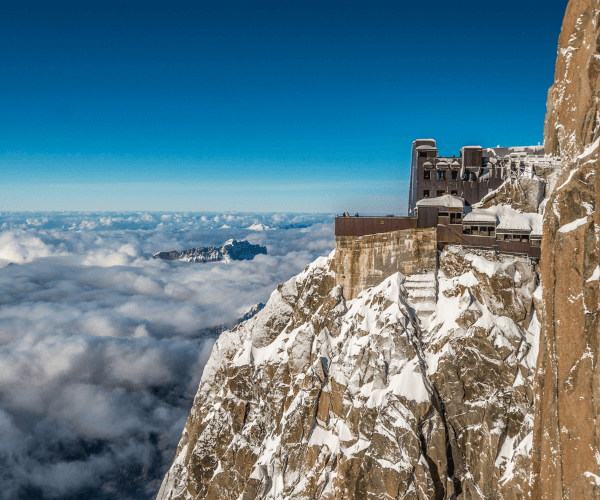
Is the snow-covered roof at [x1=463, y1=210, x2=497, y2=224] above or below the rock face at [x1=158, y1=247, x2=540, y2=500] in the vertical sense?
above

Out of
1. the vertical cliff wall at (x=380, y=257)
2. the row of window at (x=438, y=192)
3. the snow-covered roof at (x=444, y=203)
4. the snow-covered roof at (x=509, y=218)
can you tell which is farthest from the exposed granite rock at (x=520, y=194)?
the vertical cliff wall at (x=380, y=257)

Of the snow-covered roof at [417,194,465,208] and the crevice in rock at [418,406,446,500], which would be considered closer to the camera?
the crevice in rock at [418,406,446,500]

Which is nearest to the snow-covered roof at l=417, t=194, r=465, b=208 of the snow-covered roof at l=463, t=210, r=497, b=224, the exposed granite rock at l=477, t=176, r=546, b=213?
the snow-covered roof at l=463, t=210, r=497, b=224

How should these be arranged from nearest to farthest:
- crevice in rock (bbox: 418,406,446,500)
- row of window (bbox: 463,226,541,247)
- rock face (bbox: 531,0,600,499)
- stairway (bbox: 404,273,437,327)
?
rock face (bbox: 531,0,600,499) → crevice in rock (bbox: 418,406,446,500) → row of window (bbox: 463,226,541,247) → stairway (bbox: 404,273,437,327)

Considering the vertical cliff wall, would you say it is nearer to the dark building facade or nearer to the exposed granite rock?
the exposed granite rock

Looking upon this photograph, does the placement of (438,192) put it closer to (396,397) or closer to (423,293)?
(423,293)

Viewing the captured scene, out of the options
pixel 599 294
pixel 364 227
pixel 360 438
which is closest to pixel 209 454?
pixel 360 438

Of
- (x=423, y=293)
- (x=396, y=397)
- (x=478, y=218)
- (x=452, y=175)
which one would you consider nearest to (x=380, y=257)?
(x=423, y=293)
